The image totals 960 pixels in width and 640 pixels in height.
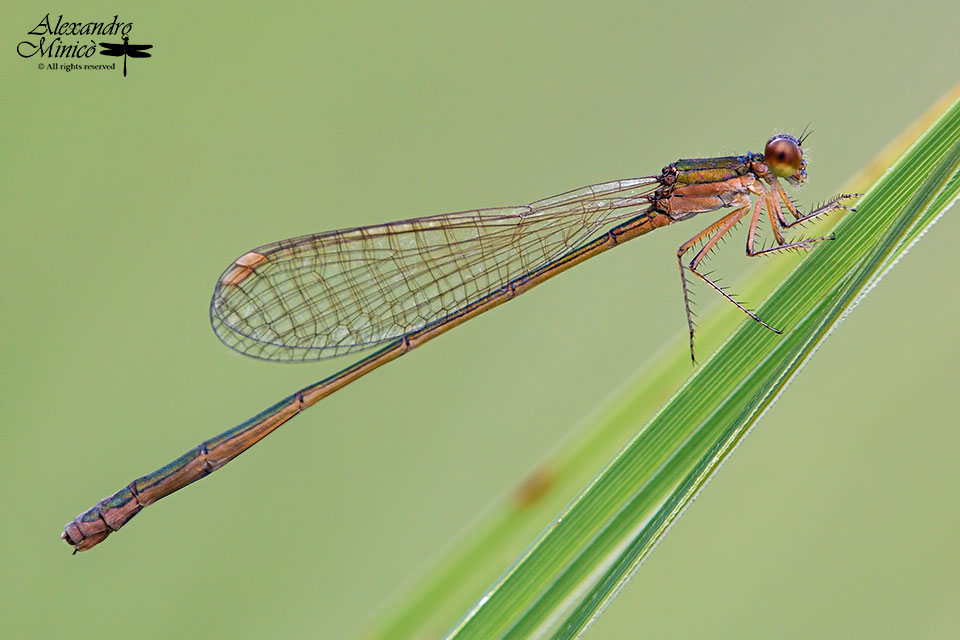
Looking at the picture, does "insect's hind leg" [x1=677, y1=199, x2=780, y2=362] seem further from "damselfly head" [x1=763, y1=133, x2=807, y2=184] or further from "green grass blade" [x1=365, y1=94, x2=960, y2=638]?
"green grass blade" [x1=365, y1=94, x2=960, y2=638]

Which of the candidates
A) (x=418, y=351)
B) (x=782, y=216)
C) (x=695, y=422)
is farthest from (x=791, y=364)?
(x=418, y=351)

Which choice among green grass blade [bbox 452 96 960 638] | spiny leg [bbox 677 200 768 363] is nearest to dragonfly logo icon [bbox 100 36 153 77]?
spiny leg [bbox 677 200 768 363]

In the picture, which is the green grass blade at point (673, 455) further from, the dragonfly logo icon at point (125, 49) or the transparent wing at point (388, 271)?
the dragonfly logo icon at point (125, 49)

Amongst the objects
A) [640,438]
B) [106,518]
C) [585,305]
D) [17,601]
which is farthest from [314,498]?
[640,438]

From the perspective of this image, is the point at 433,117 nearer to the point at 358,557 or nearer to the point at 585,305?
the point at 585,305

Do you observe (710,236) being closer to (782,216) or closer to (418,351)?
(782,216)

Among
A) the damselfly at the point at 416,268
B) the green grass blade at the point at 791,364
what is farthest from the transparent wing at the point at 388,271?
the green grass blade at the point at 791,364

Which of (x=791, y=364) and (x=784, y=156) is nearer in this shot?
(x=791, y=364)
